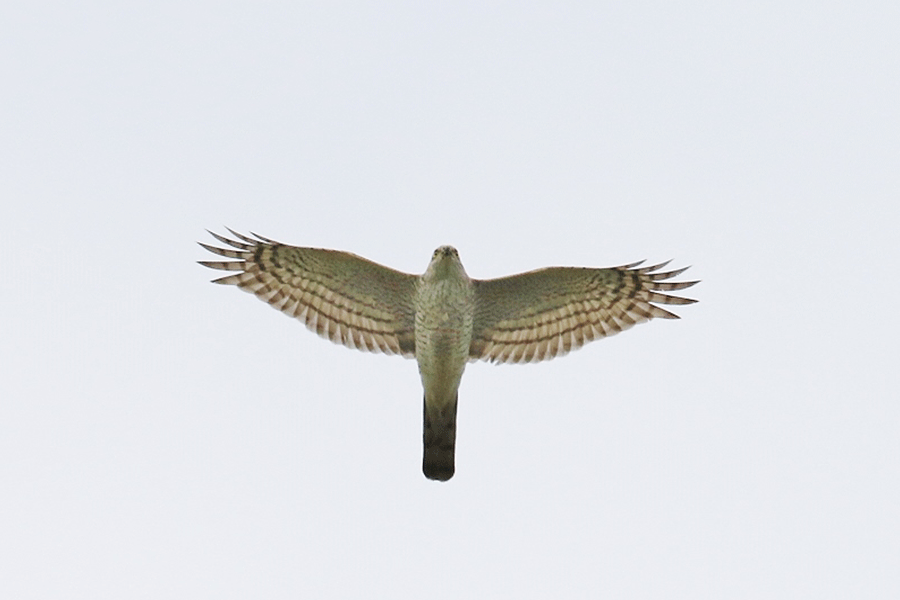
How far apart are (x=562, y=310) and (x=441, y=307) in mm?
1642

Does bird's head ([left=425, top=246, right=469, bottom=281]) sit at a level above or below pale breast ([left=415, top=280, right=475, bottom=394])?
above

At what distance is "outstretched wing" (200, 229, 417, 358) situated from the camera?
13367mm

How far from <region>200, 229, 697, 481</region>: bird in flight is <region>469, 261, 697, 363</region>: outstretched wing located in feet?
0.04

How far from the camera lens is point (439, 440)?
13.5 metres

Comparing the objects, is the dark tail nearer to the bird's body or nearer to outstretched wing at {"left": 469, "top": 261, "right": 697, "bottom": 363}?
the bird's body

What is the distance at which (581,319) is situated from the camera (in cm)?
1385

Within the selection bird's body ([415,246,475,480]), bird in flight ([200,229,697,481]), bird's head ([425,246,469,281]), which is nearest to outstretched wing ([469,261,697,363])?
bird in flight ([200,229,697,481])

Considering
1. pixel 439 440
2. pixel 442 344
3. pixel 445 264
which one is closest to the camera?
pixel 445 264

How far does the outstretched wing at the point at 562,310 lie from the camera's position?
13.4 meters

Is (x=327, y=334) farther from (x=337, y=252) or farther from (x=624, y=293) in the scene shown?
(x=624, y=293)

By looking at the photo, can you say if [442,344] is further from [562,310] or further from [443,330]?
[562,310]

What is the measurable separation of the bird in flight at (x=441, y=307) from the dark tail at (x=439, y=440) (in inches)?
0.4

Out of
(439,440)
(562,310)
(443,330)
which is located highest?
(562,310)

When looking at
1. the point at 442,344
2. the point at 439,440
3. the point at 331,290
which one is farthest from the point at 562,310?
the point at 331,290
